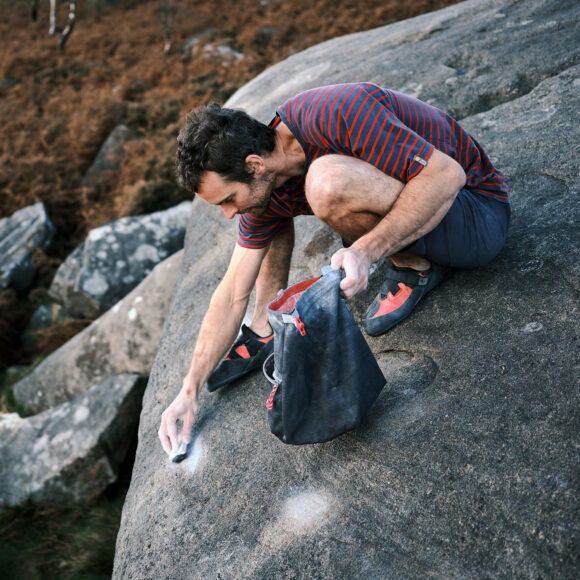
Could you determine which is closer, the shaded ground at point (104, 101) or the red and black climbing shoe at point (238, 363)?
the red and black climbing shoe at point (238, 363)

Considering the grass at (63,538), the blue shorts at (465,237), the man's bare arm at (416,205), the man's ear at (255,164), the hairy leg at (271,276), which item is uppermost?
the man's ear at (255,164)

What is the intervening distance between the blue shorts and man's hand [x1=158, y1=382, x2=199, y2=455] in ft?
4.05

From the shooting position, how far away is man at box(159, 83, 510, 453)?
2168 millimetres

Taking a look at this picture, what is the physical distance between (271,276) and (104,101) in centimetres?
730

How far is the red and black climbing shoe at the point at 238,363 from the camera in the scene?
2787 millimetres

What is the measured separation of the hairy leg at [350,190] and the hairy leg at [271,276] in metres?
0.67

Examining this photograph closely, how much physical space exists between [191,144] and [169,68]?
28.1 feet

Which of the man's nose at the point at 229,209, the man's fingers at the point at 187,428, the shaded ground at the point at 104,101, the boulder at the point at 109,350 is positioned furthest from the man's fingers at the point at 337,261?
the boulder at the point at 109,350

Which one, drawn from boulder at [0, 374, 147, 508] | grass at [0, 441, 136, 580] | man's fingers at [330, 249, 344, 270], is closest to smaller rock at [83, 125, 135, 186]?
boulder at [0, 374, 147, 508]

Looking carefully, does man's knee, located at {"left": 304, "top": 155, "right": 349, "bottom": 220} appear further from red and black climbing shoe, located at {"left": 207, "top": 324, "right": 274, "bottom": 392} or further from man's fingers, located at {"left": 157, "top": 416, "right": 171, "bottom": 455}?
man's fingers, located at {"left": 157, "top": 416, "right": 171, "bottom": 455}

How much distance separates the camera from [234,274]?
9.20ft

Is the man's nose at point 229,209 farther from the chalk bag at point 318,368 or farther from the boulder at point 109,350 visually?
the boulder at point 109,350

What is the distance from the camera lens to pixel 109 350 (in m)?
4.68

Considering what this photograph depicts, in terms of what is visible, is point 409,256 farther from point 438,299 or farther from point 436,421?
point 436,421
